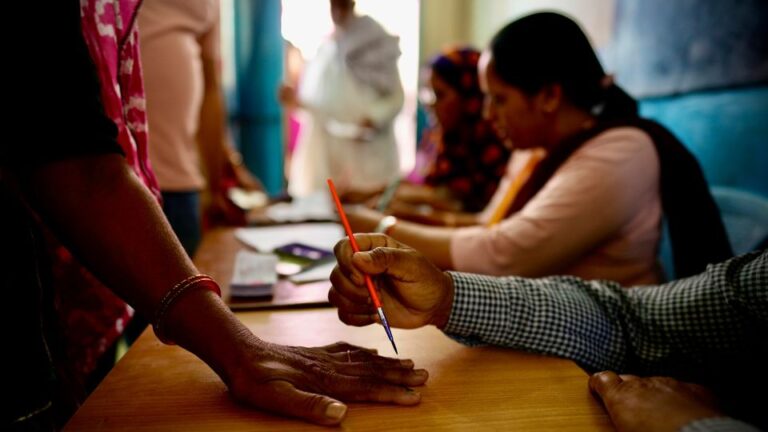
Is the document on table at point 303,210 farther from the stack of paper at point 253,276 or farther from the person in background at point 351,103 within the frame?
the person in background at point 351,103

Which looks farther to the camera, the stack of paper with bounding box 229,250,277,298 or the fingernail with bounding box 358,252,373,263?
the stack of paper with bounding box 229,250,277,298

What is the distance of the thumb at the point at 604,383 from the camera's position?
60cm

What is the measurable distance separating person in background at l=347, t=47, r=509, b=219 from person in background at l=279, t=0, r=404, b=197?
1.94 feet

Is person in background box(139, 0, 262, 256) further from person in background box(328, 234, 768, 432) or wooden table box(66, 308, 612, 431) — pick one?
person in background box(328, 234, 768, 432)

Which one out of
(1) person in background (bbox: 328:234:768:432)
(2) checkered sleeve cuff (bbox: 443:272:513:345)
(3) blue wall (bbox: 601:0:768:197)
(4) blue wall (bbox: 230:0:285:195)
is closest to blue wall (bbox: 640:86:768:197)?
(3) blue wall (bbox: 601:0:768:197)

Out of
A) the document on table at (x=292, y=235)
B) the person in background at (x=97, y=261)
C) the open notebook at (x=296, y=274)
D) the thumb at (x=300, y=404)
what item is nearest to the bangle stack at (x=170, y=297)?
the person in background at (x=97, y=261)

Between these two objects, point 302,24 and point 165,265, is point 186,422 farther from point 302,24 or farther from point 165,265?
point 302,24

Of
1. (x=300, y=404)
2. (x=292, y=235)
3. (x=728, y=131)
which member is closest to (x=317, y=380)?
(x=300, y=404)

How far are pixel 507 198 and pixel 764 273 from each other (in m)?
0.99

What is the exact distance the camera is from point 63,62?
61cm

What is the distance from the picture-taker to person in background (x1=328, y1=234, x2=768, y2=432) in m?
0.75

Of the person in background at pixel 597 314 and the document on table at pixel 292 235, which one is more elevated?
the person in background at pixel 597 314

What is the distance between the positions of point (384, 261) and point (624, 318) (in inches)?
16.9

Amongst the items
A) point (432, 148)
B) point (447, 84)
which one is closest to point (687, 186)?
point (447, 84)
